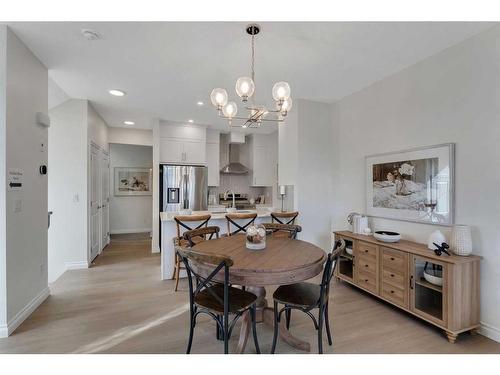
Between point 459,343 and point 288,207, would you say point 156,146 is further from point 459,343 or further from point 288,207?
point 459,343

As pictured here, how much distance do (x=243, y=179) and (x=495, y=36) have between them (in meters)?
5.05

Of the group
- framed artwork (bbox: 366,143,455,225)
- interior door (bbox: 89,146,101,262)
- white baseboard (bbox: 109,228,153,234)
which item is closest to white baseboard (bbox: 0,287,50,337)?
interior door (bbox: 89,146,101,262)

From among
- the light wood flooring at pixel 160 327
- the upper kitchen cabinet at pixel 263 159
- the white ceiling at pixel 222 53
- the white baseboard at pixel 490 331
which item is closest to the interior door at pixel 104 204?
the white ceiling at pixel 222 53

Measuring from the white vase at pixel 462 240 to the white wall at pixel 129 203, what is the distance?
7.04m

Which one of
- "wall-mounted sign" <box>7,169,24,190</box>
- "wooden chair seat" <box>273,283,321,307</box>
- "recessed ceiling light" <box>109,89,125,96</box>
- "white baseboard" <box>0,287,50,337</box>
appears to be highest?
"recessed ceiling light" <box>109,89,125,96</box>

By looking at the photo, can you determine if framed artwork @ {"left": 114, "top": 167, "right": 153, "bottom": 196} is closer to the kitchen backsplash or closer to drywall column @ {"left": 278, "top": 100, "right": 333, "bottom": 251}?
the kitchen backsplash

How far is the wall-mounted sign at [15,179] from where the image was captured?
2084mm

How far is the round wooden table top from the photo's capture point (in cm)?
159

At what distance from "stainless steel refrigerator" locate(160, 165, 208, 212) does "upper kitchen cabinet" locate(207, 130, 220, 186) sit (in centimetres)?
33

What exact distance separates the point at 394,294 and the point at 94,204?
4748mm

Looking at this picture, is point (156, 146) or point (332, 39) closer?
point (332, 39)

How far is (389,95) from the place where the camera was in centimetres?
300
